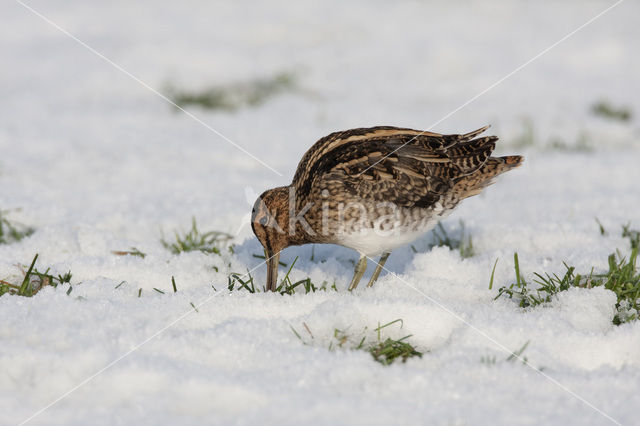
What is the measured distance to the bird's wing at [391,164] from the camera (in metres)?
4.78

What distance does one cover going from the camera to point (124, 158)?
8281 millimetres

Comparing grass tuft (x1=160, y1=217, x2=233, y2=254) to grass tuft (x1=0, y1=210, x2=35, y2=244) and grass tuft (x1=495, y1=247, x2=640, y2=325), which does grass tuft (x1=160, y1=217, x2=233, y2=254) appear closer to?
grass tuft (x1=0, y1=210, x2=35, y2=244)

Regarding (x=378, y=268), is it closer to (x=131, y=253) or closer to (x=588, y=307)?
(x=588, y=307)

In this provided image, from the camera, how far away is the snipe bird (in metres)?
4.72

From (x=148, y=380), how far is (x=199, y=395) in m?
0.28

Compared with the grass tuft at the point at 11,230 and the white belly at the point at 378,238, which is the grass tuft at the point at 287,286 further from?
the grass tuft at the point at 11,230

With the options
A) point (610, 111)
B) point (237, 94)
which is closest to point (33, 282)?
point (237, 94)

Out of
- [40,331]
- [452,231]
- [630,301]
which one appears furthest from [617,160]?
[40,331]

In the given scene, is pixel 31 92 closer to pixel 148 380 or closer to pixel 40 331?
pixel 40 331

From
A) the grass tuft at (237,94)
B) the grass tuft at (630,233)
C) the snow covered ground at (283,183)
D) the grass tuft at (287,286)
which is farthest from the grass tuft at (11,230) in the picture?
the grass tuft at (630,233)

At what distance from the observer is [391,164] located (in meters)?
4.86

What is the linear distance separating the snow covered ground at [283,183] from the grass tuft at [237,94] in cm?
24

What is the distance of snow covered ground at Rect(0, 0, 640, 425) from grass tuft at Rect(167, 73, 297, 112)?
0.24 metres

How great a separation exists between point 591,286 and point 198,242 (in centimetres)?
303
